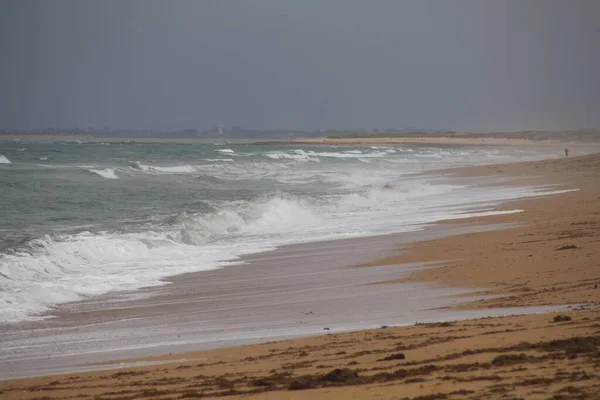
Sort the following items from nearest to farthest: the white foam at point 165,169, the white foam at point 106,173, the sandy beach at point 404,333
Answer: the sandy beach at point 404,333 → the white foam at point 106,173 → the white foam at point 165,169

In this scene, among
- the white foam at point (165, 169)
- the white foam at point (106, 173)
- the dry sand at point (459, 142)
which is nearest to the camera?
the white foam at point (106, 173)

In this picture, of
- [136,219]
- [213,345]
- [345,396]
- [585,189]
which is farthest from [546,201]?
[345,396]

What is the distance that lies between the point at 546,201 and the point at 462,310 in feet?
49.4

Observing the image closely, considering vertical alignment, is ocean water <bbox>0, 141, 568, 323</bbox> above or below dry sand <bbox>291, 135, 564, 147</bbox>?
above

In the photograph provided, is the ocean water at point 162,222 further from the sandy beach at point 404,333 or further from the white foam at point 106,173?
the white foam at point 106,173

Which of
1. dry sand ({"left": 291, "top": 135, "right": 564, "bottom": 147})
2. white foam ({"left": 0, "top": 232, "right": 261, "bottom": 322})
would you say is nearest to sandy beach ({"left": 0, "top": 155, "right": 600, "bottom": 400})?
white foam ({"left": 0, "top": 232, "right": 261, "bottom": 322})

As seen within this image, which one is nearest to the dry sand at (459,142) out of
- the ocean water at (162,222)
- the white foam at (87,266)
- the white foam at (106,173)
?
the white foam at (106,173)

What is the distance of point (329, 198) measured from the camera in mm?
29203

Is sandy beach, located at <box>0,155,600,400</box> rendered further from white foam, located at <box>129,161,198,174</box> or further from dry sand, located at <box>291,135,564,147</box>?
dry sand, located at <box>291,135,564,147</box>

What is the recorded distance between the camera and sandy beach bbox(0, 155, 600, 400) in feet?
18.4

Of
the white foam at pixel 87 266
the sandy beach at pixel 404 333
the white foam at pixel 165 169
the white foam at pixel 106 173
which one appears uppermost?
the sandy beach at pixel 404 333

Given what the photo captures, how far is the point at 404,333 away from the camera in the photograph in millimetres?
7598

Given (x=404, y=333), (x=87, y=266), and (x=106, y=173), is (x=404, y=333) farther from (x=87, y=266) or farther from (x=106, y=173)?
(x=106, y=173)

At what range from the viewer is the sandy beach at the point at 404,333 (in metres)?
5.61
